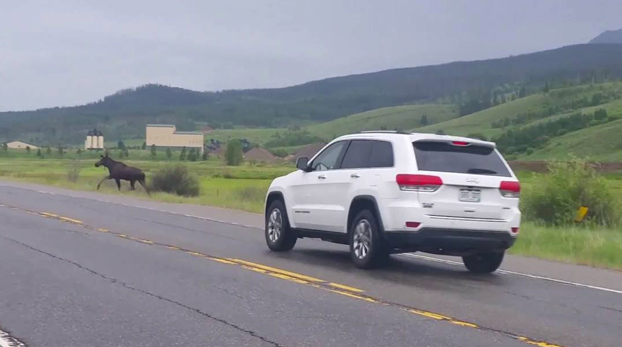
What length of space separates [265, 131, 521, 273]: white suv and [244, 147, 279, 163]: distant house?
322 ft

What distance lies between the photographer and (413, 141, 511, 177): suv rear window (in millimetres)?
14398

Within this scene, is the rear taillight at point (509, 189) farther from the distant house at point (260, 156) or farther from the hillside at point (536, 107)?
the hillside at point (536, 107)

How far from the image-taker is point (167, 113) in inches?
7751

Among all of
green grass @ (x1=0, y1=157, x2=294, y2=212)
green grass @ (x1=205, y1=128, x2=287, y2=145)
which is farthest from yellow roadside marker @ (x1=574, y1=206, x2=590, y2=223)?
green grass @ (x1=205, y1=128, x2=287, y2=145)

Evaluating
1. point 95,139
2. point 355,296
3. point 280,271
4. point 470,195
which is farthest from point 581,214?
point 95,139

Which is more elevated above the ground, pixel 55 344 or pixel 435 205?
pixel 435 205

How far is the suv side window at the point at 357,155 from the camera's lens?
15398mm

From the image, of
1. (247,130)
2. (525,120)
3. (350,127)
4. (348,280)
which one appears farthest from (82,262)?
(247,130)

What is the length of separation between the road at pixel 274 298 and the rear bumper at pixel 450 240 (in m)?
0.44

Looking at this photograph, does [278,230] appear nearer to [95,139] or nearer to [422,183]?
[422,183]

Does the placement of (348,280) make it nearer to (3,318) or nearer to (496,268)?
(496,268)

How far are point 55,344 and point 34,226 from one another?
1398cm

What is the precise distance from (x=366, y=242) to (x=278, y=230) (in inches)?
121

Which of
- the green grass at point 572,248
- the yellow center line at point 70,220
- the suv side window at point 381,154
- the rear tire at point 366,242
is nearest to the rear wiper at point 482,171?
the suv side window at point 381,154
